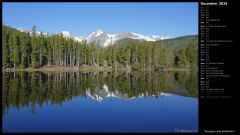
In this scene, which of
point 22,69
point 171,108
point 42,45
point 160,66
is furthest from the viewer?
point 160,66

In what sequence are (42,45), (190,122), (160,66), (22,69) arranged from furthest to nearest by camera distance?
(160,66) → (42,45) → (22,69) → (190,122)

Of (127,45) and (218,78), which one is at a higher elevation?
(127,45)

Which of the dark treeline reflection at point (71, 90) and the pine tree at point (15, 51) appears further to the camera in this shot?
the pine tree at point (15, 51)

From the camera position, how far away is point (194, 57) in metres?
→ 131

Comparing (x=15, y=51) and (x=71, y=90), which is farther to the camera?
(x=15, y=51)

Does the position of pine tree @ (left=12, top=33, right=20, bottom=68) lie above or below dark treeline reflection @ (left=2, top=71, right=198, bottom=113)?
above

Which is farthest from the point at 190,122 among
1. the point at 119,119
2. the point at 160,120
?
Answer: the point at 119,119

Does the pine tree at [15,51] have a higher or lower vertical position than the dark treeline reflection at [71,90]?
higher

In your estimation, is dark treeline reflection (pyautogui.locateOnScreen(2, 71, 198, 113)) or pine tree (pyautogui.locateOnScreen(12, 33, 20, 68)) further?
pine tree (pyautogui.locateOnScreen(12, 33, 20, 68))

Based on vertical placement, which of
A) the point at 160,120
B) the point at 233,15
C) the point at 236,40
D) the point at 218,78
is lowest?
the point at 160,120

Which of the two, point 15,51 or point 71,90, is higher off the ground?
point 15,51

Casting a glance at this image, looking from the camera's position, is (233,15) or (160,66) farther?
(160,66)

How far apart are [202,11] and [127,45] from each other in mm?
130672

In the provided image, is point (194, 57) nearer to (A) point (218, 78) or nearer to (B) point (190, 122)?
(B) point (190, 122)
